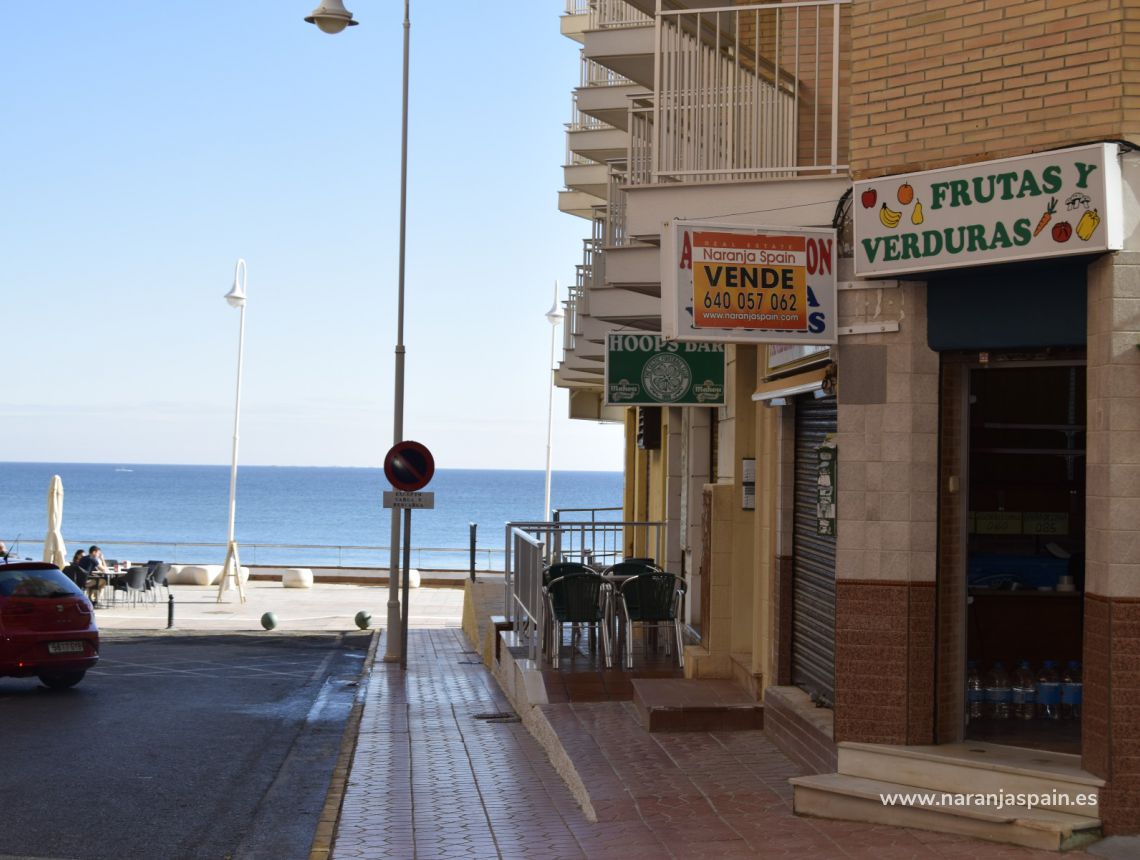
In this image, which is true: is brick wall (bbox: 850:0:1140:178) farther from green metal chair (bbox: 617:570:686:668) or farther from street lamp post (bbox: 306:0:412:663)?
street lamp post (bbox: 306:0:412:663)

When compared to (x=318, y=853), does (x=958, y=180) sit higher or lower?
higher

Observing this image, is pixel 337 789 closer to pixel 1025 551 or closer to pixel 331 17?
pixel 1025 551

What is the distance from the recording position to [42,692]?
54.6 ft

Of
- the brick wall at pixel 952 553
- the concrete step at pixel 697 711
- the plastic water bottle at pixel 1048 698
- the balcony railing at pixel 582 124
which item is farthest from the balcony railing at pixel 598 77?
the plastic water bottle at pixel 1048 698

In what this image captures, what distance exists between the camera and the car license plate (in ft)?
53.7

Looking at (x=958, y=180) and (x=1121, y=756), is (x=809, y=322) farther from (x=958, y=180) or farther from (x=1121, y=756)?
(x=1121, y=756)

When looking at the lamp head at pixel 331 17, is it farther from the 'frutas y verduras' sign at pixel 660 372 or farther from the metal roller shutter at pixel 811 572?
the metal roller shutter at pixel 811 572

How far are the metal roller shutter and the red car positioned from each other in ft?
30.2

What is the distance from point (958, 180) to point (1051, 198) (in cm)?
63

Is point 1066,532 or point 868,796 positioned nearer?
point 868,796

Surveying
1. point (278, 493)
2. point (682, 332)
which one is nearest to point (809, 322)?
point (682, 332)

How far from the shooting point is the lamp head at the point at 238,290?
39938 mm

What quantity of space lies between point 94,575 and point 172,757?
1993 cm

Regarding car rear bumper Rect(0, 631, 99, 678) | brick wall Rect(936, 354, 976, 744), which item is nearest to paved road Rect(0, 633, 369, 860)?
car rear bumper Rect(0, 631, 99, 678)
